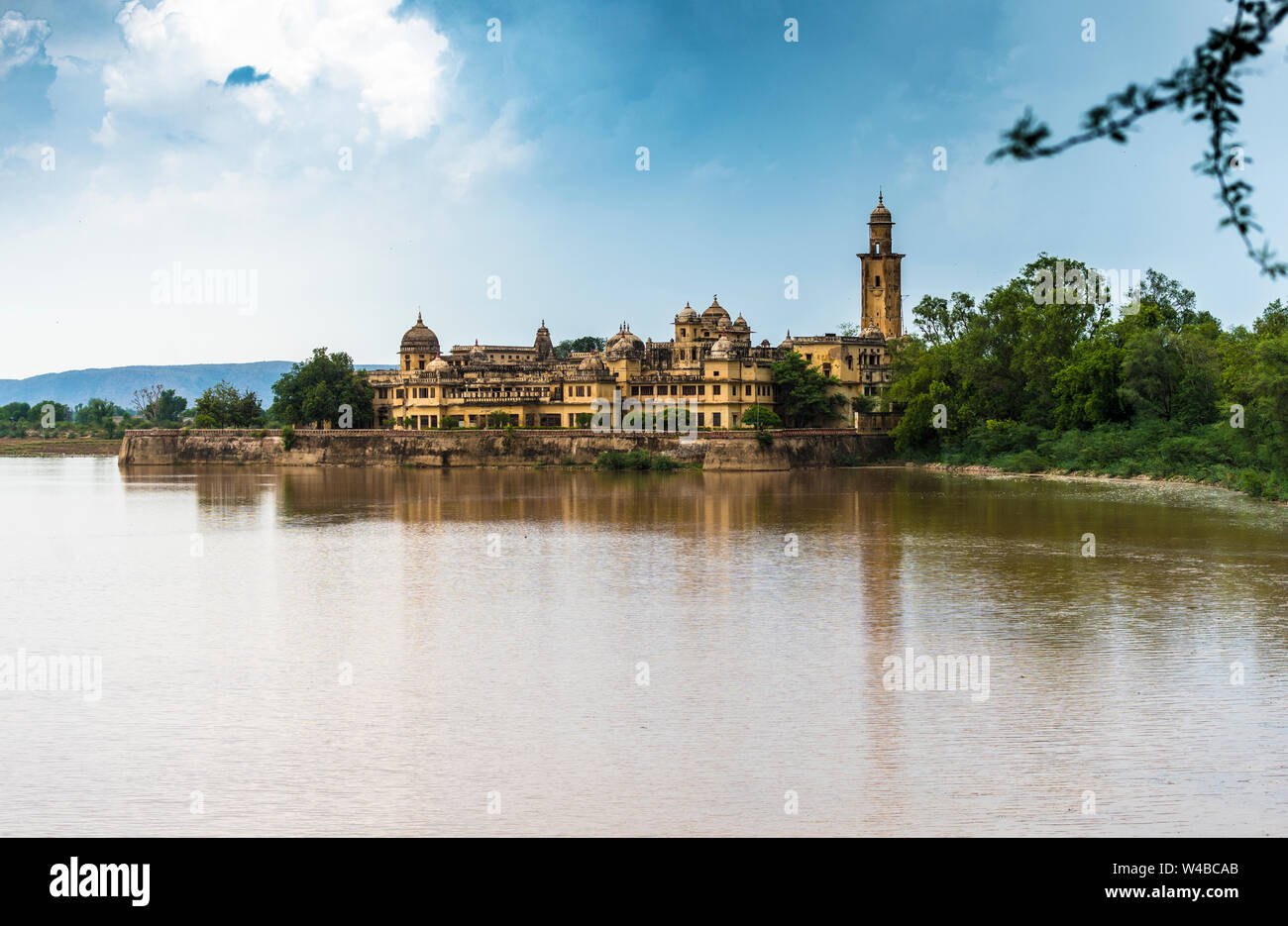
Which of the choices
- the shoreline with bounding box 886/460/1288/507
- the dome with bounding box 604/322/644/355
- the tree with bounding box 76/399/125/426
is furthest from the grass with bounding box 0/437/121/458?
the shoreline with bounding box 886/460/1288/507

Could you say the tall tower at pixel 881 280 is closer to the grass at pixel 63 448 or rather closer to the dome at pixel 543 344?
the dome at pixel 543 344

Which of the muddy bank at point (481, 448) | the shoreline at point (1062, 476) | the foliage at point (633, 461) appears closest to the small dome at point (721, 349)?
the muddy bank at point (481, 448)

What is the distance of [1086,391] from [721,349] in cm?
1976

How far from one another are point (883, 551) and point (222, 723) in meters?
16.8

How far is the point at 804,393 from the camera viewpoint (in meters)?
66.9

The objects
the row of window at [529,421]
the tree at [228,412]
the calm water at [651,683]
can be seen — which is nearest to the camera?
the calm water at [651,683]

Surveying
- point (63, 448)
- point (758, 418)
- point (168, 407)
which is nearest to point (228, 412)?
point (758, 418)

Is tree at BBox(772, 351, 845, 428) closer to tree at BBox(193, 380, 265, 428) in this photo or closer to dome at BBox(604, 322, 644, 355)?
dome at BBox(604, 322, 644, 355)

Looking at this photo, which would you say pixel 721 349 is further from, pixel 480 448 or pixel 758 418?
pixel 480 448

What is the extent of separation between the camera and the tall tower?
81562mm

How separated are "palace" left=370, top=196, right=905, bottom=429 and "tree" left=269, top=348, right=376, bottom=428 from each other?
63.5 inches

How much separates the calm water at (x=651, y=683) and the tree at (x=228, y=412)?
48276 millimetres

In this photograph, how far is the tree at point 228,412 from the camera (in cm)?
7912
